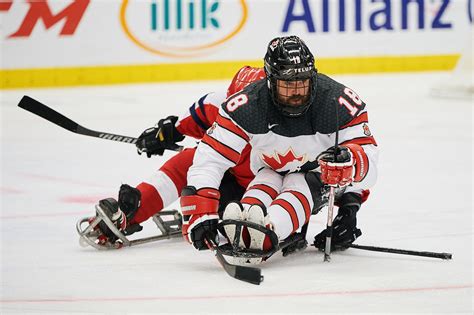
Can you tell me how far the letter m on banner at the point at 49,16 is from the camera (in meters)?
8.03

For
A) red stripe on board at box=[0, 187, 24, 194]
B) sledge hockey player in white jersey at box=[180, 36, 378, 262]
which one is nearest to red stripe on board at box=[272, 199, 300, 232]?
sledge hockey player in white jersey at box=[180, 36, 378, 262]

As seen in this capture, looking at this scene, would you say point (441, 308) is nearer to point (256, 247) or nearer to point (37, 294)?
point (256, 247)

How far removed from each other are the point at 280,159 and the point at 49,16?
191 inches

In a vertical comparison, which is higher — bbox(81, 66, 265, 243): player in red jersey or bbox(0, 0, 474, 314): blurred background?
bbox(81, 66, 265, 243): player in red jersey

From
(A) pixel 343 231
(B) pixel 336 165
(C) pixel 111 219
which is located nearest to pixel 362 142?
(B) pixel 336 165

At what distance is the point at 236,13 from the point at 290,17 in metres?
0.44

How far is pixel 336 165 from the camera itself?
3.29 meters

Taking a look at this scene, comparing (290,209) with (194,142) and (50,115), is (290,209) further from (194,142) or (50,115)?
(194,142)

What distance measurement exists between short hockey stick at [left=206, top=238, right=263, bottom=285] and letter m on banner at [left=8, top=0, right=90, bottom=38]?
4.95m

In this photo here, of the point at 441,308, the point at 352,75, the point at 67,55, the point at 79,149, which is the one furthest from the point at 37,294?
the point at 352,75

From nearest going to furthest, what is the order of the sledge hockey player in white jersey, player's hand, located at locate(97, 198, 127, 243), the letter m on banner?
the sledge hockey player in white jersey, player's hand, located at locate(97, 198, 127, 243), the letter m on banner

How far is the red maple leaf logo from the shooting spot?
3635 mm

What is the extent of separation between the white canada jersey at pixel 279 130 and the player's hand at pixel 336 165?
16 cm

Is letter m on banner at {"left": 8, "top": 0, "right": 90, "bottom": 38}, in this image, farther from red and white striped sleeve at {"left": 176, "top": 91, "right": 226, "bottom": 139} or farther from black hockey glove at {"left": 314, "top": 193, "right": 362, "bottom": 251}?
black hockey glove at {"left": 314, "top": 193, "right": 362, "bottom": 251}
